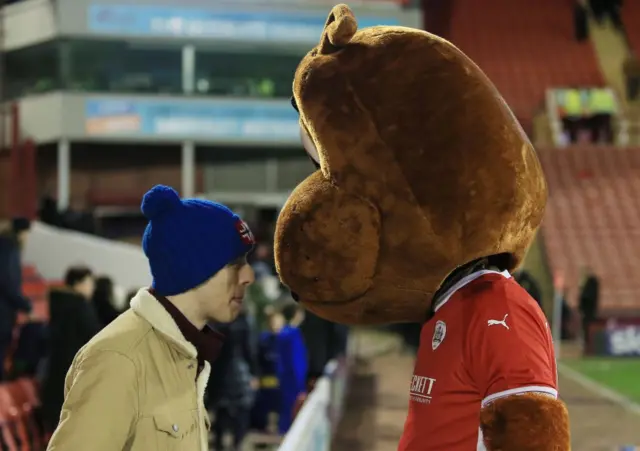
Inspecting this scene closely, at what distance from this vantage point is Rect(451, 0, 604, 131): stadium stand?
21.9 m

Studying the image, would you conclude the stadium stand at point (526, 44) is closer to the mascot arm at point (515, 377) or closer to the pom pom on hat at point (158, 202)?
the mascot arm at point (515, 377)

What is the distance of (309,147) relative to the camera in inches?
84.3

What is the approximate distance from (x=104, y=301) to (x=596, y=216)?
1408cm

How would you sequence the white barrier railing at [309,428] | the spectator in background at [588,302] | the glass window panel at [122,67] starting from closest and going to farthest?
the white barrier railing at [309,428] → the spectator in background at [588,302] → the glass window panel at [122,67]

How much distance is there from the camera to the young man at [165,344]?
5.46 feet

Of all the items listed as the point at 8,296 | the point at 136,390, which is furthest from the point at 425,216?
the point at 8,296

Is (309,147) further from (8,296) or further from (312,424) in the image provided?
(8,296)

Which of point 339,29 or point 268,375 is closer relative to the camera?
point 339,29

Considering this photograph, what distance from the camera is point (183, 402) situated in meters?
1.82

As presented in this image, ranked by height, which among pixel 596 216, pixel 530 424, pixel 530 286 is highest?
pixel 530 424

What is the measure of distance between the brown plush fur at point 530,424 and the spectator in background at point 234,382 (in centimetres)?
343

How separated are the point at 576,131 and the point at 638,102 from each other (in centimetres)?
184

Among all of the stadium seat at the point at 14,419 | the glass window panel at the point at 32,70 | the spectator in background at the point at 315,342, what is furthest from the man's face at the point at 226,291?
the glass window panel at the point at 32,70

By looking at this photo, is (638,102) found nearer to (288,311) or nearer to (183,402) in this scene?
(288,311)
